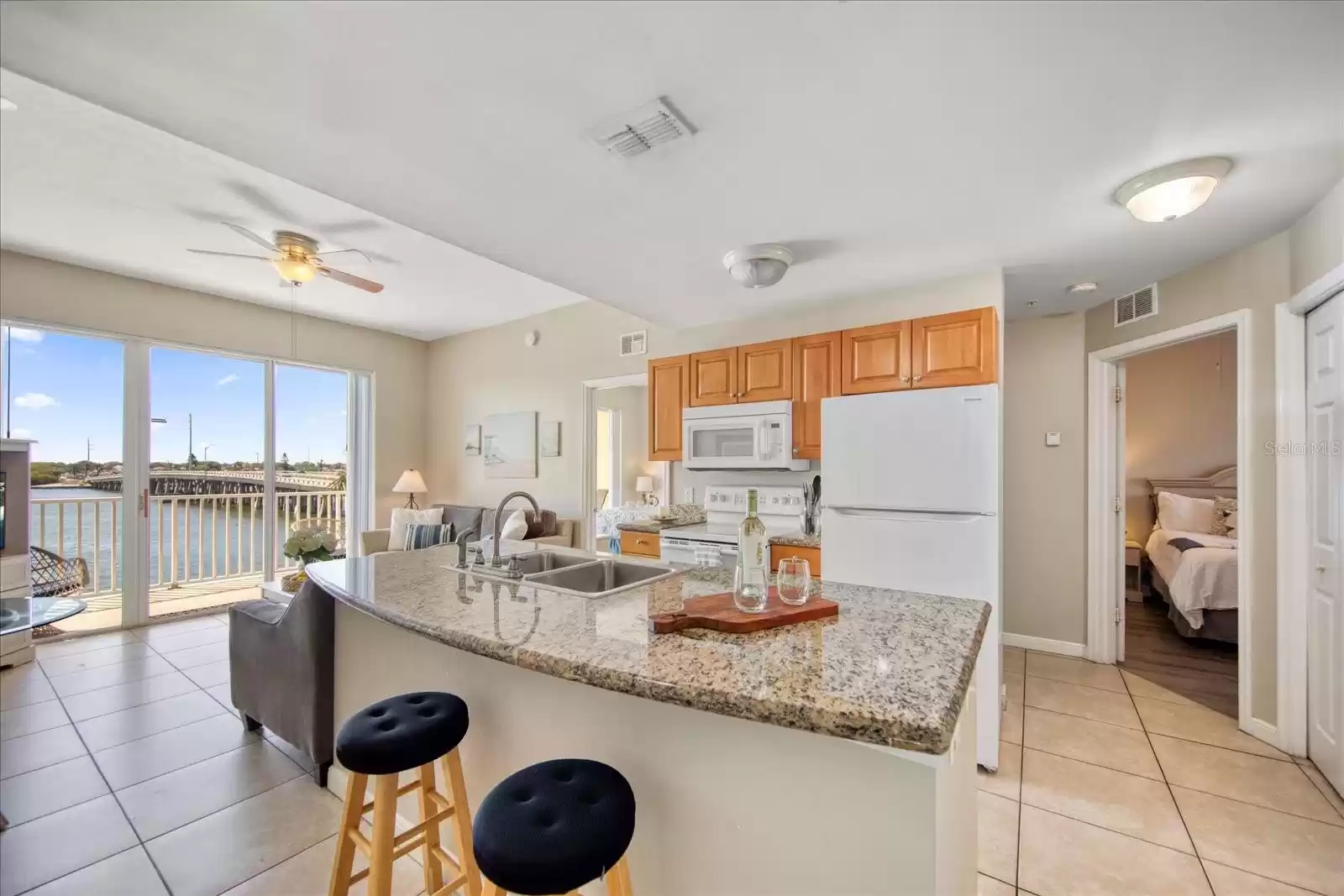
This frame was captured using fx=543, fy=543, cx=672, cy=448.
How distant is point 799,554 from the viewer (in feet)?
9.38

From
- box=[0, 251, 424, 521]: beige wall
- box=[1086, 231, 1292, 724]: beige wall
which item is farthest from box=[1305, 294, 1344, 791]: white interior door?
box=[0, 251, 424, 521]: beige wall

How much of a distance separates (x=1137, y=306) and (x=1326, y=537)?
149cm

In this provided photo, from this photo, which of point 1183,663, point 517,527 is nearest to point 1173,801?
point 1183,663

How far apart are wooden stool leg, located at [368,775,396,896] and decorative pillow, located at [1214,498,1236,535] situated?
592 centimetres

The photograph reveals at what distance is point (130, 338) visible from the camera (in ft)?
2.97

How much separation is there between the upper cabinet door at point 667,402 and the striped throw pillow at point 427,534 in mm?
2262

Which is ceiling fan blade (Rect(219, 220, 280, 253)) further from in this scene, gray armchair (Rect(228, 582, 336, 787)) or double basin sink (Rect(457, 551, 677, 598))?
double basin sink (Rect(457, 551, 677, 598))

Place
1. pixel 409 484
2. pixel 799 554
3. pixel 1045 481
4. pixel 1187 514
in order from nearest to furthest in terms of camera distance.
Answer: pixel 799 554, pixel 1045 481, pixel 1187 514, pixel 409 484

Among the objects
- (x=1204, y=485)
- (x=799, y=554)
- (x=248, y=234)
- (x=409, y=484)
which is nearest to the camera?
(x=248, y=234)

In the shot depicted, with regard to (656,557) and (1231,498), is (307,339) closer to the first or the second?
(656,557)

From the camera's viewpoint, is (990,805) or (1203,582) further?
(1203,582)

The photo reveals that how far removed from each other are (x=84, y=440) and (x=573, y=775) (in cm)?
99

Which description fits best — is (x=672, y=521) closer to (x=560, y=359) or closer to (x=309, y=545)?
(x=560, y=359)

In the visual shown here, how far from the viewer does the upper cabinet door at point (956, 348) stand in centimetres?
255
